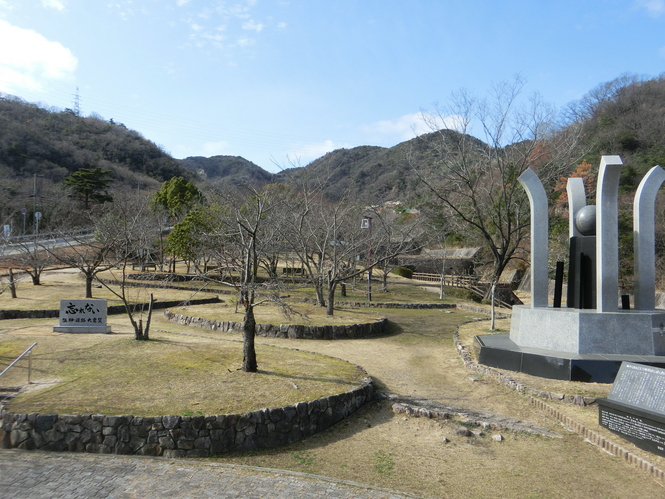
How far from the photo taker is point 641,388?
21.6 ft

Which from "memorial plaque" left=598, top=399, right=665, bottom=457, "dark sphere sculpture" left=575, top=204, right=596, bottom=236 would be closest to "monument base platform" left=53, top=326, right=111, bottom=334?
"memorial plaque" left=598, top=399, right=665, bottom=457

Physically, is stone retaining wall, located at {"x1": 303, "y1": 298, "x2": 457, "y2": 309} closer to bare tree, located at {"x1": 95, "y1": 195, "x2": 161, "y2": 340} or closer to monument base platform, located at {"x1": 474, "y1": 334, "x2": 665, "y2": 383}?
bare tree, located at {"x1": 95, "y1": 195, "x2": 161, "y2": 340}

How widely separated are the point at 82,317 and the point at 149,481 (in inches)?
327

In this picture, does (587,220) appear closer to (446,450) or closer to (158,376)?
(446,450)

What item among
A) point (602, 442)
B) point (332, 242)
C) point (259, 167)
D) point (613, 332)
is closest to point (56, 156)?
point (259, 167)

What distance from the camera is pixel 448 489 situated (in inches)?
219

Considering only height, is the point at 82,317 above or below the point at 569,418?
above

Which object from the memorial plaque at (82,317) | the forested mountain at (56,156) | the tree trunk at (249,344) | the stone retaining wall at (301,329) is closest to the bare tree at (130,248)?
the memorial plaque at (82,317)

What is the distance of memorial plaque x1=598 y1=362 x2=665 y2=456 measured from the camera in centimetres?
616

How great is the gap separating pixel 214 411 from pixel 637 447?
5904 mm

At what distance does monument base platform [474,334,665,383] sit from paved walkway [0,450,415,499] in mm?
5566

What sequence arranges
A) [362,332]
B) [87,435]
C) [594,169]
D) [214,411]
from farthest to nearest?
[594,169]
[362,332]
[214,411]
[87,435]

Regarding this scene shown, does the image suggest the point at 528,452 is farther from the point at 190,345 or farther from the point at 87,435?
the point at 190,345

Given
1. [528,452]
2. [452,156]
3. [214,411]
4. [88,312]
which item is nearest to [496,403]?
[528,452]
